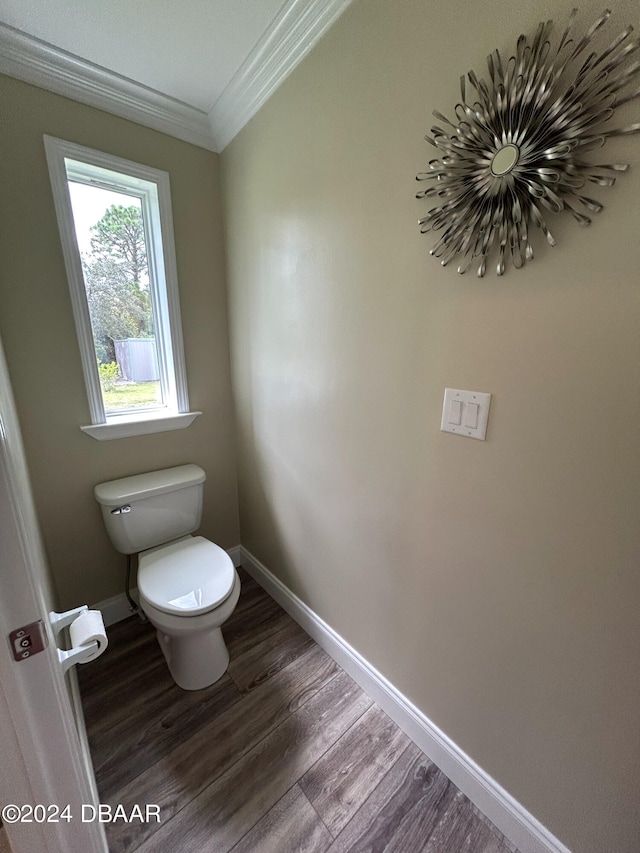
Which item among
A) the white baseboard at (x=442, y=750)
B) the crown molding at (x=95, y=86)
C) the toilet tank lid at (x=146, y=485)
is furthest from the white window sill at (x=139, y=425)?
the crown molding at (x=95, y=86)

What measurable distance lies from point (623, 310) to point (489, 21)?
0.68m

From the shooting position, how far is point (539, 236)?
2.30 feet

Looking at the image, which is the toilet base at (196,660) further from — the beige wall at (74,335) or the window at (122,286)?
the window at (122,286)

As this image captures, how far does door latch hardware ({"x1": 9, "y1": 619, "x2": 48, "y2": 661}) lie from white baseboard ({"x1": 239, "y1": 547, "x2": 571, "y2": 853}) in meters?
1.18

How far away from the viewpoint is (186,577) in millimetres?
1336

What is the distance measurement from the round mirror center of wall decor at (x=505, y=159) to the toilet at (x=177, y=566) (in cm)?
150

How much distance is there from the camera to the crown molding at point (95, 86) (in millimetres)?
1100

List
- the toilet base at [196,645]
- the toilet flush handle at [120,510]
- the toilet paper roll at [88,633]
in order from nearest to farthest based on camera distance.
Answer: the toilet paper roll at [88,633] < the toilet base at [196,645] < the toilet flush handle at [120,510]

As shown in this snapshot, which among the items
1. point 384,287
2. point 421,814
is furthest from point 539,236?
point 421,814

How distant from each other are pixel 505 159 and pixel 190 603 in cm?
157

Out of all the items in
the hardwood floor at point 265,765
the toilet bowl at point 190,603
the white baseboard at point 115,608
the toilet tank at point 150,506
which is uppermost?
the toilet tank at point 150,506

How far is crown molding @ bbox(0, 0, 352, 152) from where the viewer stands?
103cm

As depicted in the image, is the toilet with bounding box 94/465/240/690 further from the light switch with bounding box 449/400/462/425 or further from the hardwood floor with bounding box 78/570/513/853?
the light switch with bounding box 449/400/462/425

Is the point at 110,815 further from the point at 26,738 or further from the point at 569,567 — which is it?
the point at 569,567
